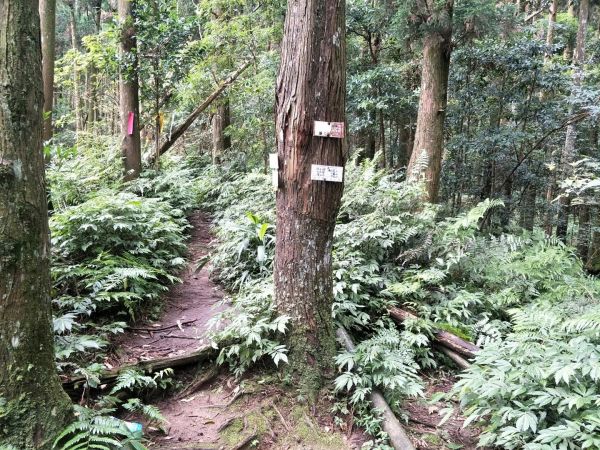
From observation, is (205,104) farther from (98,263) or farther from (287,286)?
(287,286)

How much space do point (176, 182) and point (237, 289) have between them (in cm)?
498

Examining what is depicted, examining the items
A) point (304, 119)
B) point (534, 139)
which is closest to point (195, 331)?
point (304, 119)

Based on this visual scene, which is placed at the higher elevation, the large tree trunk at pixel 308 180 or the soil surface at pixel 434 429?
the large tree trunk at pixel 308 180

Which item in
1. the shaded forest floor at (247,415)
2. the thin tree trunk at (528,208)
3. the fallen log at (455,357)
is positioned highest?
the thin tree trunk at (528,208)

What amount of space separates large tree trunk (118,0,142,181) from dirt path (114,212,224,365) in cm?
359

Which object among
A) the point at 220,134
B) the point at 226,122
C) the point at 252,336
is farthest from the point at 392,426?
the point at 226,122

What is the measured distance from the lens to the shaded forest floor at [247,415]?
3453 millimetres

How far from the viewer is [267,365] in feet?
13.5

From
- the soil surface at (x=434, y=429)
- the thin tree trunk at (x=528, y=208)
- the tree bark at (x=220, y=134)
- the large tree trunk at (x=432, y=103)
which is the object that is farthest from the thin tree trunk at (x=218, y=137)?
the soil surface at (x=434, y=429)

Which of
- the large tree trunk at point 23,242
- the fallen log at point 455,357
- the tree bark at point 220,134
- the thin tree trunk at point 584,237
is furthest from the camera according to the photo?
the tree bark at point 220,134

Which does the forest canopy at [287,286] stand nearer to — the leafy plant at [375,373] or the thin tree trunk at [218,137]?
the leafy plant at [375,373]

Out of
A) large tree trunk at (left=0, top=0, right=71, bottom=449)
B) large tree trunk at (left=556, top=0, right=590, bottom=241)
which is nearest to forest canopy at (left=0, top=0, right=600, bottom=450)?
large tree trunk at (left=0, top=0, right=71, bottom=449)

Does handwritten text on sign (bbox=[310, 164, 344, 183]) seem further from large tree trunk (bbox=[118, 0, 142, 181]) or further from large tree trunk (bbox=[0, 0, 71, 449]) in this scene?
large tree trunk (bbox=[118, 0, 142, 181])

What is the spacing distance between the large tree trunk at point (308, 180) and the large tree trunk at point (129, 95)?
6.44 meters
